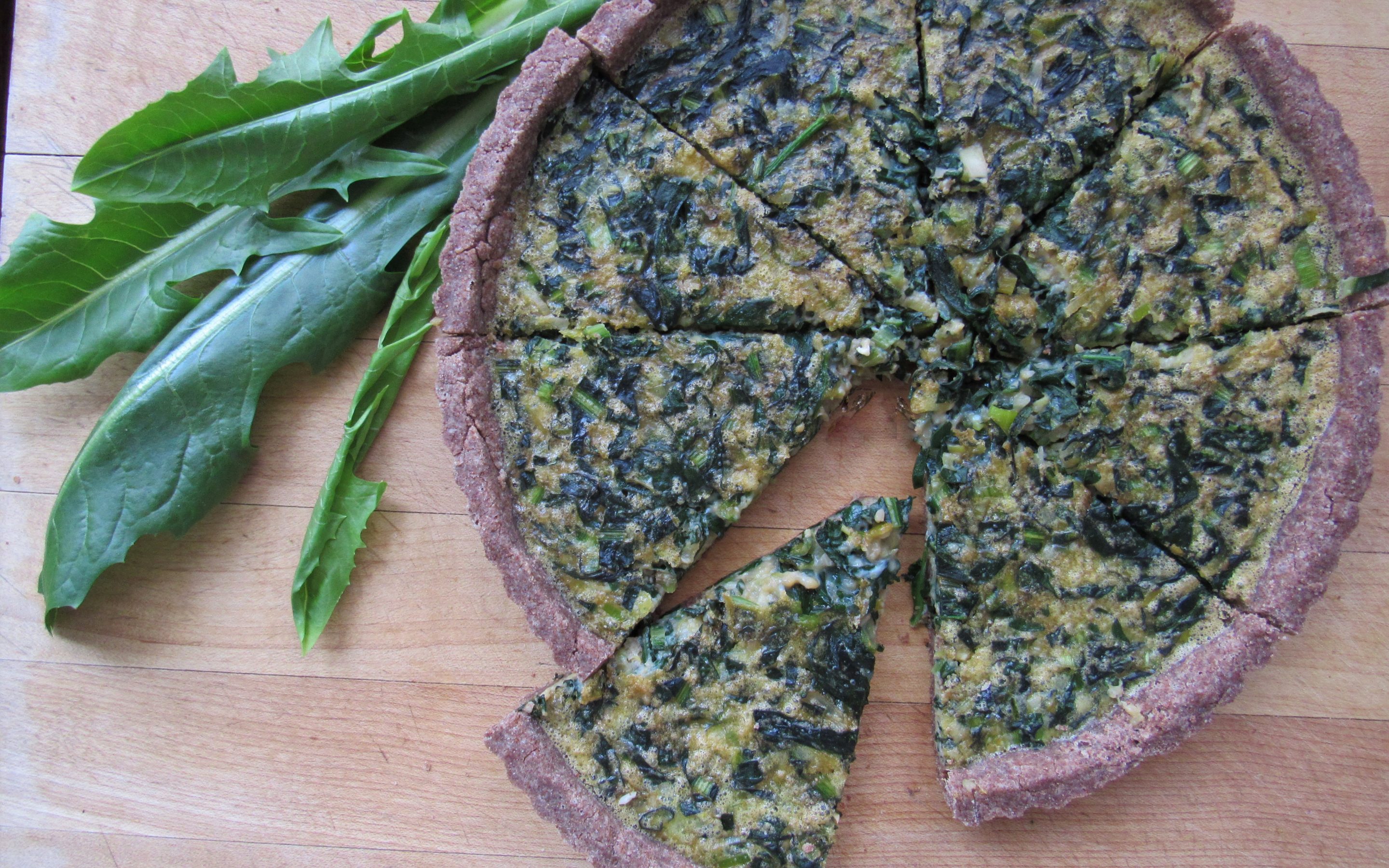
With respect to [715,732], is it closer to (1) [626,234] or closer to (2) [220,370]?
(1) [626,234]

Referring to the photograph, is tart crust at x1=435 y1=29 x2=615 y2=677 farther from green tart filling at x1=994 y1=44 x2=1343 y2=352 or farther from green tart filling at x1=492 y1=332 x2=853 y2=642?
green tart filling at x1=994 y1=44 x2=1343 y2=352

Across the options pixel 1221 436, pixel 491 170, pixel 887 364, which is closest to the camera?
pixel 491 170

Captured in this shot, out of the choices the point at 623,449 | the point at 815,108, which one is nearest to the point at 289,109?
the point at 623,449

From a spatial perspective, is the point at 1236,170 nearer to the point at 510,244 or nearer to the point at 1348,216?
the point at 1348,216

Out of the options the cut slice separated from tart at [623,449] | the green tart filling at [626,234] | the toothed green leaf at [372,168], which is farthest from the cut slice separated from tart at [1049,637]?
the toothed green leaf at [372,168]

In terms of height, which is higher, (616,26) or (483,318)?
(616,26)

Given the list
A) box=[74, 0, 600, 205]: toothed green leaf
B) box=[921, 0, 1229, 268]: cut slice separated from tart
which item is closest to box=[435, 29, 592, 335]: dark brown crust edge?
box=[74, 0, 600, 205]: toothed green leaf

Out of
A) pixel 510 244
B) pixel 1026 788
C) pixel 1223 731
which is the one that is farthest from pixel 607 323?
pixel 1223 731

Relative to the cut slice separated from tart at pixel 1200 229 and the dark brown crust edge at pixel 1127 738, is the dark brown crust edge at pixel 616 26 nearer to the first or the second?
the cut slice separated from tart at pixel 1200 229
